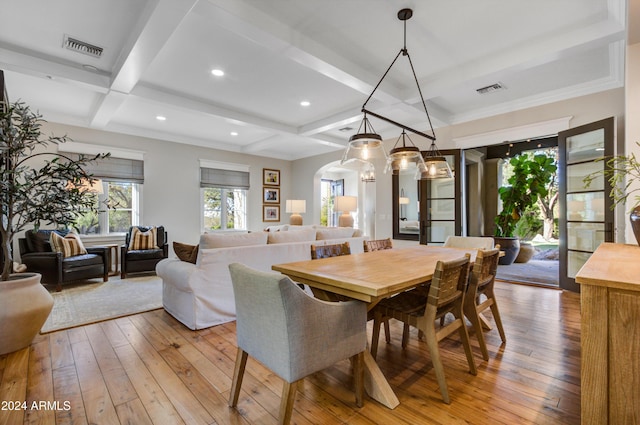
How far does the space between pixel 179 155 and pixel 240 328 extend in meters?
5.80

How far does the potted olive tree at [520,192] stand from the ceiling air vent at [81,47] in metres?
Answer: 7.16

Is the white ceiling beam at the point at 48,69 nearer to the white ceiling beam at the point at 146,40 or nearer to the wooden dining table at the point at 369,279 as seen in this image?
the white ceiling beam at the point at 146,40

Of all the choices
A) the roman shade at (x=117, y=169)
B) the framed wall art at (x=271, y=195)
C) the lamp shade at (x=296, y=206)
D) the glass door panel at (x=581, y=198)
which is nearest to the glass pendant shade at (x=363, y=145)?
the glass door panel at (x=581, y=198)

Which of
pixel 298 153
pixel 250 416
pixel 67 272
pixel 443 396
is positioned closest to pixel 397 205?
pixel 298 153

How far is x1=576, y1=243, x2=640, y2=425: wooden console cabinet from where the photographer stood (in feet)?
3.23

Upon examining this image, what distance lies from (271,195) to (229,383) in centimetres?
639

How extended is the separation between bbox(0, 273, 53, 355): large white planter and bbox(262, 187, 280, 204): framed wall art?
5.62 meters

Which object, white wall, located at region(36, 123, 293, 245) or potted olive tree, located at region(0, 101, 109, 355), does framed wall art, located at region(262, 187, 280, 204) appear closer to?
white wall, located at region(36, 123, 293, 245)

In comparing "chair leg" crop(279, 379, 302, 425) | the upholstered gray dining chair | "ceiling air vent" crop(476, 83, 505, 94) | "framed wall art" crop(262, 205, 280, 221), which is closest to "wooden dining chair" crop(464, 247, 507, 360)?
the upholstered gray dining chair

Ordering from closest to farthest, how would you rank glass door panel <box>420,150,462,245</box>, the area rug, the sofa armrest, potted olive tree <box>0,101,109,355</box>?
potted olive tree <box>0,101,109,355</box>, the sofa armrest, the area rug, glass door panel <box>420,150,462,245</box>

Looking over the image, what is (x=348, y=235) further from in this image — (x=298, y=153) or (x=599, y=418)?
(x=298, y=153)

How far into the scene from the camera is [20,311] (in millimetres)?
2281

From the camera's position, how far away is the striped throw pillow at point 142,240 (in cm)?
516

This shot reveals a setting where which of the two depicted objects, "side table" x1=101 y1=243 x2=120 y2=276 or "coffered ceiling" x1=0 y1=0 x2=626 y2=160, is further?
"side table" x1=101 y1=243 x2=120 y2=276
